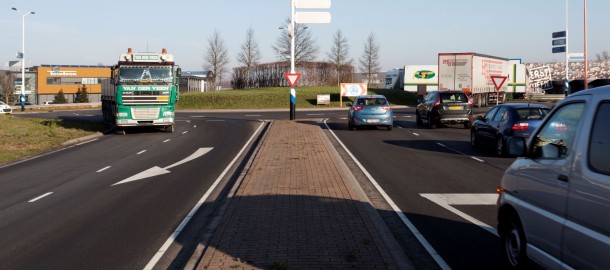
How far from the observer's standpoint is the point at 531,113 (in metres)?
16.1

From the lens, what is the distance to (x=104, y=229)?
8.11 metres

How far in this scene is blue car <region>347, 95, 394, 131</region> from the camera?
991 inches

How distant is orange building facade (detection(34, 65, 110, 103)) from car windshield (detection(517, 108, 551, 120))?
99.2 meters

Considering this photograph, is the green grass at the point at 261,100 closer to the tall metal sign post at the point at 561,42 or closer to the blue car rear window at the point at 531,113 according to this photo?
the tall metal sign post at the point at 561,42

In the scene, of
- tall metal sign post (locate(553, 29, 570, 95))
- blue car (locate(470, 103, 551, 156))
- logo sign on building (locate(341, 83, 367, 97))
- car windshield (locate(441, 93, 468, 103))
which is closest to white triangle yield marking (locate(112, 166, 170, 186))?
blue car (locate(470, 103, 551, 156))

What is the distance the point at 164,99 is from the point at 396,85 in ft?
178

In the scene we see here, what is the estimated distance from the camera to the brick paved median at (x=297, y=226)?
5824mm

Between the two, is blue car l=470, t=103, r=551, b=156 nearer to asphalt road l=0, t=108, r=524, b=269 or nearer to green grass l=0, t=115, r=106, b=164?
asphalt road l=0, t=108, r=524, b=269

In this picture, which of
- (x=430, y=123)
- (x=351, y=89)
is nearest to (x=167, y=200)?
(x=430, y=123)

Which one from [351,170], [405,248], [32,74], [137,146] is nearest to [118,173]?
[351,170]

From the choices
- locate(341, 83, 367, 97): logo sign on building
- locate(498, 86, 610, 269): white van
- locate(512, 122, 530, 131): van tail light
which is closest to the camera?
locate(498, 86, 610, 269): white van

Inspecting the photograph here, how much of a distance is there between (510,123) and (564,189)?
470 inches

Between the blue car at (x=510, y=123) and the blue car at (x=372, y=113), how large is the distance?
776 cm

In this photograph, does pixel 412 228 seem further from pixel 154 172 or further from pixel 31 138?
pixel 31 138
